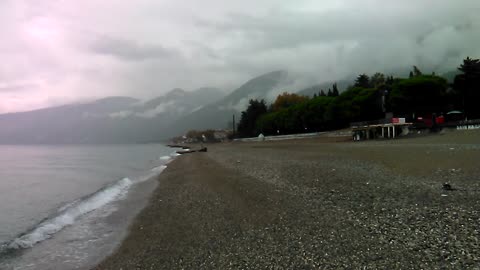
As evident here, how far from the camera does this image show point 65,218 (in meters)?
15.7

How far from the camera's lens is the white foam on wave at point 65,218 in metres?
12.3

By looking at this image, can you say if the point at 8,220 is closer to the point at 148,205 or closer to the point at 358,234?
the point at 148,205

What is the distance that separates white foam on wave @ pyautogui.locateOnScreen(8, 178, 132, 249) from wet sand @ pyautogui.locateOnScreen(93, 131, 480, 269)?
10.4 ft

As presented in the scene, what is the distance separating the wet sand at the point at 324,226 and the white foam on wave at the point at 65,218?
10.4 feet

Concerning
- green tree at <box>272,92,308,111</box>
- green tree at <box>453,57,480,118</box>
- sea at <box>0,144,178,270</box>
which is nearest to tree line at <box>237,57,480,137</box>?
green tree at <box>453,57,480,118</box>

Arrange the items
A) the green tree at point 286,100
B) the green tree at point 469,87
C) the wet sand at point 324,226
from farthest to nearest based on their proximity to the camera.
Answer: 1. the green tree at point 286,100
2. the green tree at point 469,87
3. the wet sand at point 324,226

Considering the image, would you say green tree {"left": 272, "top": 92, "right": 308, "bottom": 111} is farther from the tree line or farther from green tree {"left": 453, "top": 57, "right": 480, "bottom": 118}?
green tree {"left": 453, "top": 57, "right": 480, "bottom": 118}

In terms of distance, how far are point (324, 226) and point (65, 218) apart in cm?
1173

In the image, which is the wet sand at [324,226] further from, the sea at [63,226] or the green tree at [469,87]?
the green tree at [469,87]

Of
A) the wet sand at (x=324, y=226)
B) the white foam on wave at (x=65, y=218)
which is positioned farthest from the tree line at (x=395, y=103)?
the white foam on wave at (x=65, y=218)

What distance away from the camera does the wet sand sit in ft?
24.0

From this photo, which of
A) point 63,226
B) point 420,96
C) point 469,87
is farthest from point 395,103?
point 63,226

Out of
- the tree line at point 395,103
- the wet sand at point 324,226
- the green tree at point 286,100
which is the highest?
the green tree at point 286,100

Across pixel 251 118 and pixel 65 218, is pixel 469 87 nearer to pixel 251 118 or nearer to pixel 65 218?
pixel 65 218
